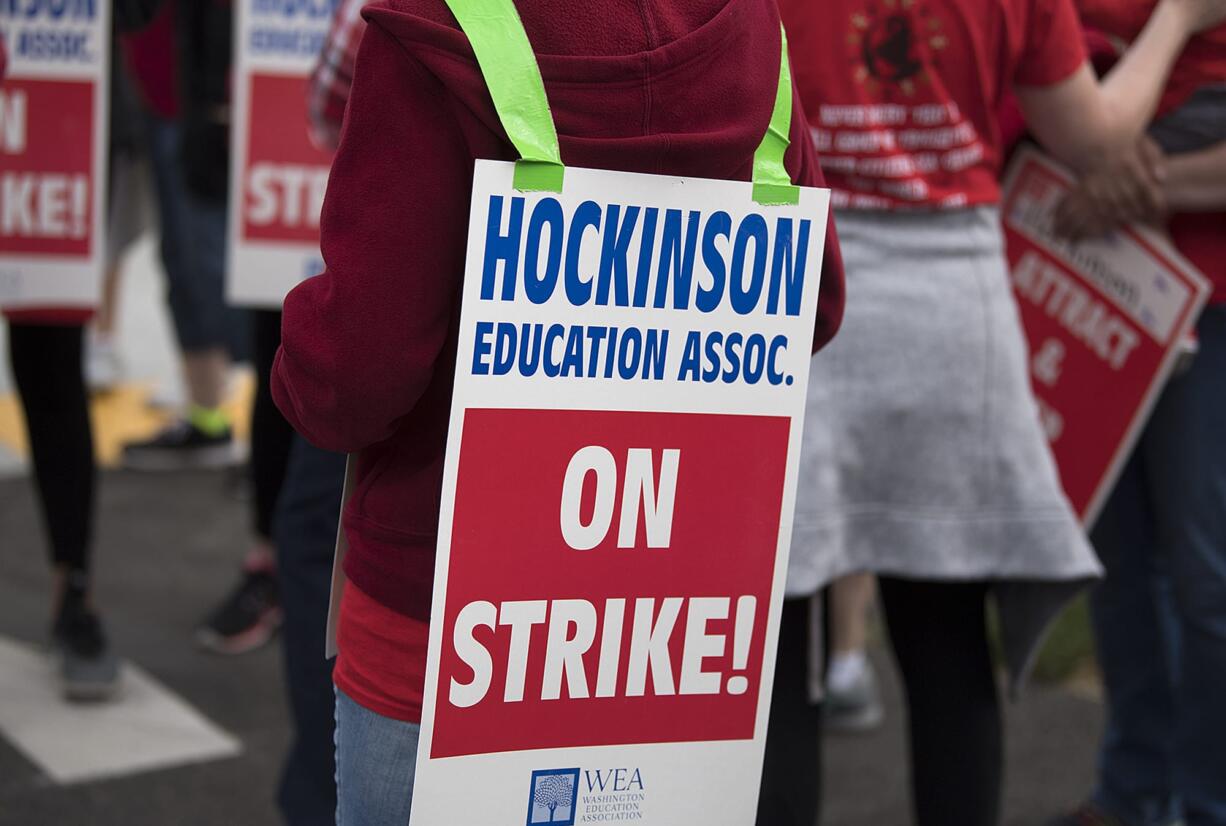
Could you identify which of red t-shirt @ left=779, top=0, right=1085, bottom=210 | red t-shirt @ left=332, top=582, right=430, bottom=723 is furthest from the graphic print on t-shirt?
red t-shirt @ left=332, top=582, right=430, bottom=723

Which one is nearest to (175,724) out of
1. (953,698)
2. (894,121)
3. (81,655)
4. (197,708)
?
(197,708)

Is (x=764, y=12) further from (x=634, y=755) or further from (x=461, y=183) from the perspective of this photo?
(x=634, y=755)

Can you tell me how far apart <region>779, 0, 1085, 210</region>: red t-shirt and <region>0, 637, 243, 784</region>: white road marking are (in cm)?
Answer: 198

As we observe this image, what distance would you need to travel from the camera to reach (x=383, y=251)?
142 cm

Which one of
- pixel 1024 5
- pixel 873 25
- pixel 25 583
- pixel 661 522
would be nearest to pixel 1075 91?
A: pixel 1024 5

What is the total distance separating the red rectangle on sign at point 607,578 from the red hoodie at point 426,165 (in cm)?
9

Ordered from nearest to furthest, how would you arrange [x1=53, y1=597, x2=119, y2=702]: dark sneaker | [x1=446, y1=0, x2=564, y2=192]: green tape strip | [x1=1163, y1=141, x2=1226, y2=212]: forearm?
[x1=446, y1=0, x2=564, y2=192]: green tape strip
[x1=1163, y1=141, x2=1226, y2=212]: forearm
[x1=53, y1=597, x2=119, y2=702]: dark sneaker

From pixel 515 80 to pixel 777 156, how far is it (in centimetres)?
34

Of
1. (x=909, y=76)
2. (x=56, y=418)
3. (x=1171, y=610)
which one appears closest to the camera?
(x=909, y=76)

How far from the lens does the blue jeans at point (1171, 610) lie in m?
2.61

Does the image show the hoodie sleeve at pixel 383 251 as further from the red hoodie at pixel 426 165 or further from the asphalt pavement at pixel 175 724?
the asphalt pavement at pixel 175 724

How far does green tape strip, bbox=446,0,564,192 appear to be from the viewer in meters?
1.38

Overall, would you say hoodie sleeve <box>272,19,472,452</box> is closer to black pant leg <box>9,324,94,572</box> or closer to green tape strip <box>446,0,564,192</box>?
green tape strip <box>446,0,564,192</box>

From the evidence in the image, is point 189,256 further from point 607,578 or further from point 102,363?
point 607,578
